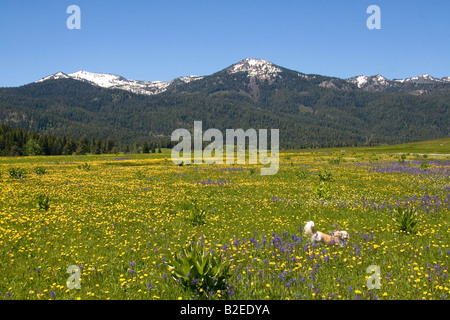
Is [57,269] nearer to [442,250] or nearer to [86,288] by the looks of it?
[86,288]

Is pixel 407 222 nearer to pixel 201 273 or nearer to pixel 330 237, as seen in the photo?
pixel 330 237

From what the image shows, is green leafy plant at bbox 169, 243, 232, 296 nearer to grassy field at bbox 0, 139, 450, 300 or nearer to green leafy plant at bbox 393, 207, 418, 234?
grassy field at bbox 0, 139, 450, 300

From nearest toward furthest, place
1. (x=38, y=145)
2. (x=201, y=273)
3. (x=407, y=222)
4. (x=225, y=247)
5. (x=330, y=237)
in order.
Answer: (x=201, y=273) → (x=225, y=247) → (x=330, y=237) → (x=407, y=222) → (x=38, y=145)

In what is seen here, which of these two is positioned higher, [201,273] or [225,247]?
[201,273]

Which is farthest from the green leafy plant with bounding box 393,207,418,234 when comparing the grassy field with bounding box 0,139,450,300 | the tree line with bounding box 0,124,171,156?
the tree line with bounding box 0,124,171,156

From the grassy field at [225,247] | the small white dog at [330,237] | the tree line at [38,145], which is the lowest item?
the grassy field at [225,247]

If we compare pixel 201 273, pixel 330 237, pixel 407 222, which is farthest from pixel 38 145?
pixel 407 222

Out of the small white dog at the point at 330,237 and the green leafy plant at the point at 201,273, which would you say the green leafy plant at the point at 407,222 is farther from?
the green leafy plant at the point at 201,273

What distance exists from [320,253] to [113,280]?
5.57 m

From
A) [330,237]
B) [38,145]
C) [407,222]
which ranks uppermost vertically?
[38,145]

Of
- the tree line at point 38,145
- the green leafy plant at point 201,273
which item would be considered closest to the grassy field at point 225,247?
the green leafy plant at point 201,273

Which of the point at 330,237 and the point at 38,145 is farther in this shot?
the point at 38,145
